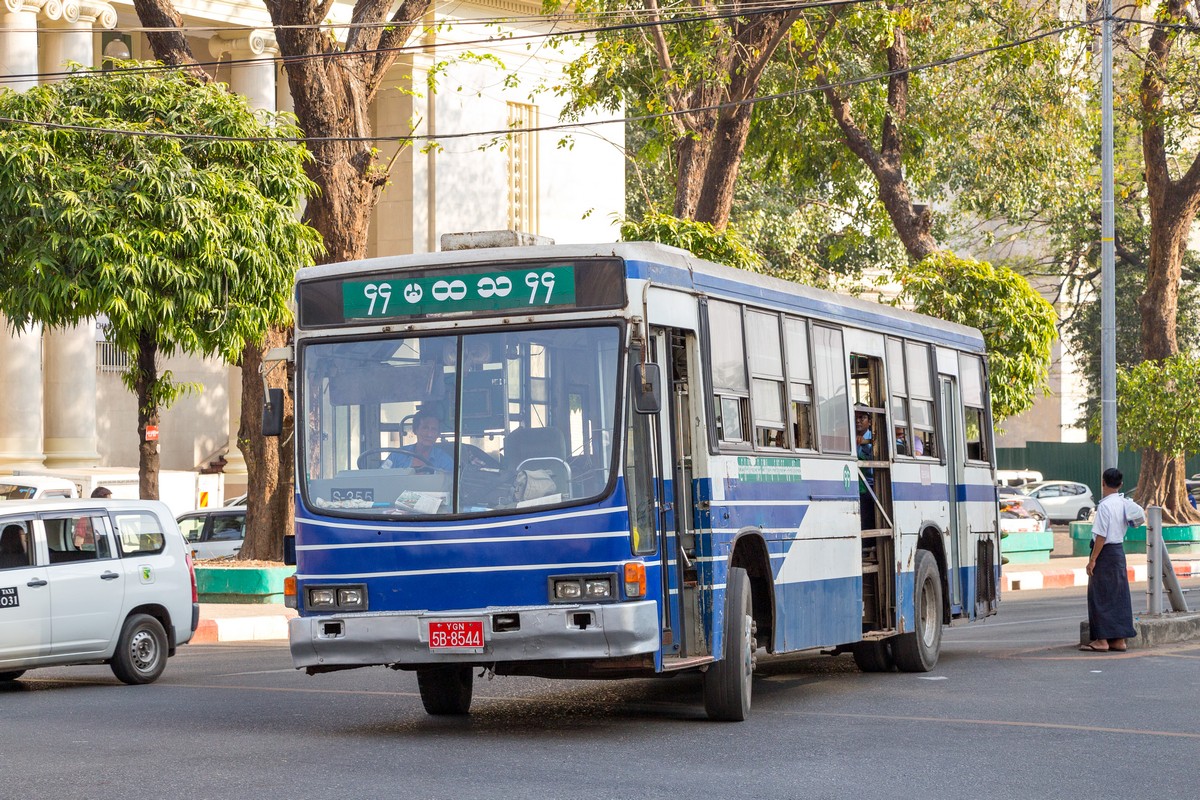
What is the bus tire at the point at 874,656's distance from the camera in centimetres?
1508

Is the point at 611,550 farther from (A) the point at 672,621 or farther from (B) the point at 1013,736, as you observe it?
(B) the point at 1013,736

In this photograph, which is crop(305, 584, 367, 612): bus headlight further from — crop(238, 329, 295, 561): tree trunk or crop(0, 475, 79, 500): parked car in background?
crop(0, 475, 79, 500): parked car in background

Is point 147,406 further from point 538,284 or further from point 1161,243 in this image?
point 1161,243

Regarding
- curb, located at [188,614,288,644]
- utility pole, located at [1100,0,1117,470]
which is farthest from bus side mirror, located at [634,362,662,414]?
utility pole, located at [1100,0,1117,470]

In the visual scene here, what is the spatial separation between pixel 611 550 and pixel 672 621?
731mm

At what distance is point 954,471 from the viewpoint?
645 inches

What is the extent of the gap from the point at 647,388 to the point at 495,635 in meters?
1.68

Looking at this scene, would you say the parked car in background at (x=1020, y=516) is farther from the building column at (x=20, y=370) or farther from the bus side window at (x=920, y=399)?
the bus side window at (x=920, y=399)

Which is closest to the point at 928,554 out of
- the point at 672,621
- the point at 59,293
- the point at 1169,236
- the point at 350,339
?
the point at 672,621

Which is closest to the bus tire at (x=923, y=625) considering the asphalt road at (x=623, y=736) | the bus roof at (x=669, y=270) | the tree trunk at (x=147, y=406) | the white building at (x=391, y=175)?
the asphalt road at (x=623, y=736)

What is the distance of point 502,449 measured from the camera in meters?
10.4

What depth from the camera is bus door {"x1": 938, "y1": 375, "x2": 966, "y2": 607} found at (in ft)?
53.1

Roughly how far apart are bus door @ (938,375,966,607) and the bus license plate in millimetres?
7009

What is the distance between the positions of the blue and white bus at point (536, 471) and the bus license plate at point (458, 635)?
12mm
